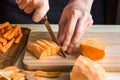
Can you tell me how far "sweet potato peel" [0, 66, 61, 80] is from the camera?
0.99m

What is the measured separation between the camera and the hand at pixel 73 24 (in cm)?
121

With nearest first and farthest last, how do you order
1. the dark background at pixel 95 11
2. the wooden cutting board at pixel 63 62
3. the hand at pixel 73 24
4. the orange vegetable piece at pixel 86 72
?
the orange vegetable piece at pixel 86 72 → the wooden cutting board at pixel 63 62 → the hand at pixel 73 24 → the dark background at pixel 95 11

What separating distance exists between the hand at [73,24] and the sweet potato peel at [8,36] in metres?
0.19

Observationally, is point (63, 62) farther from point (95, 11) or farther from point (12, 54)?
point (95, 11)

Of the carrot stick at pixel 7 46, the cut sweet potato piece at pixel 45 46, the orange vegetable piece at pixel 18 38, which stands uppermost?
the cut sweet potato piece at pixel 45 46

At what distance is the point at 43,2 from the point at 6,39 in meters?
0.25

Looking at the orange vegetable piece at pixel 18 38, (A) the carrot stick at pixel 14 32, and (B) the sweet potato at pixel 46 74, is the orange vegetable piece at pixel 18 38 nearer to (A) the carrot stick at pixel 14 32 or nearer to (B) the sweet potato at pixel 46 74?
(A) the carrot stick at pixel 14 32

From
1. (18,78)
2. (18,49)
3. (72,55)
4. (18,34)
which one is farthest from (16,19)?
(18,78)

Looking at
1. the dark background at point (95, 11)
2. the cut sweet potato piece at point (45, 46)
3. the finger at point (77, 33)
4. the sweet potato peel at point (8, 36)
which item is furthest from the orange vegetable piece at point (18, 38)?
the dark background at point (95, 11)

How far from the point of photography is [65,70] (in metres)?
1.11

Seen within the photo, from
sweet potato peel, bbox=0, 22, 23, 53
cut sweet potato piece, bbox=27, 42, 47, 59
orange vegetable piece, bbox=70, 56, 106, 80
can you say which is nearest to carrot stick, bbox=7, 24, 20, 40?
sweet potato peel, bbox=0, 22, 23, 53

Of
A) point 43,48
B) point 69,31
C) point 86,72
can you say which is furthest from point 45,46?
point 86,72

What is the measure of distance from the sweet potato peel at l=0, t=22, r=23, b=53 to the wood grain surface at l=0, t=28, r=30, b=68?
0.02 meters

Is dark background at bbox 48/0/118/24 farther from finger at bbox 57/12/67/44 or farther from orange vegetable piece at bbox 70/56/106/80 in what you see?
orange vegetable piece at bbox 70/56/106/80
